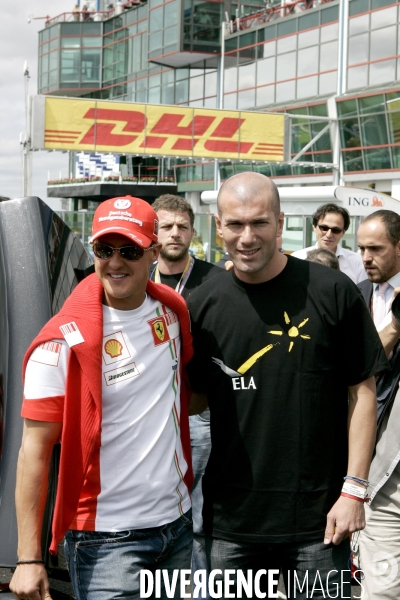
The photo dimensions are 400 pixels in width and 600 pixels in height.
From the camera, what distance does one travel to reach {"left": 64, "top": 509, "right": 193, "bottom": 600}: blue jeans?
2529 millimetres

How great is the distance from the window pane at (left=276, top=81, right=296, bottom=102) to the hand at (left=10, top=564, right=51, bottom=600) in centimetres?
3653

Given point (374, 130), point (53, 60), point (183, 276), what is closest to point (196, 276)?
point (183, 276)

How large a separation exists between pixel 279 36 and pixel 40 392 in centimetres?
3767

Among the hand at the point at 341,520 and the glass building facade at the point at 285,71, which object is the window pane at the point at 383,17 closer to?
the glass building facade at the point at 285,71

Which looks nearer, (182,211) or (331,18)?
(182,211)

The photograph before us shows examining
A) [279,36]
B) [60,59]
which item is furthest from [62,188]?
[279,36]

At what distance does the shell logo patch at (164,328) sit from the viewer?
2.71 m

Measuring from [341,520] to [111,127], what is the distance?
84.2ft

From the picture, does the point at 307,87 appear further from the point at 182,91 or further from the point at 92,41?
the point at 92,41

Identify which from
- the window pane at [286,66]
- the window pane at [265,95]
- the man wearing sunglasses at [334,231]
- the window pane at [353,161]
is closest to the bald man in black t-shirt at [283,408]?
the man wearing sunglasses at [334,231]

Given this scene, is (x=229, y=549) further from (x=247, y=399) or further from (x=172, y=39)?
(x=172, y=39)

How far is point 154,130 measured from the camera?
28453 mm

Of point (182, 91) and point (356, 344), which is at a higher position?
point (182, 91)

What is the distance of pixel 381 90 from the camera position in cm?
3192
